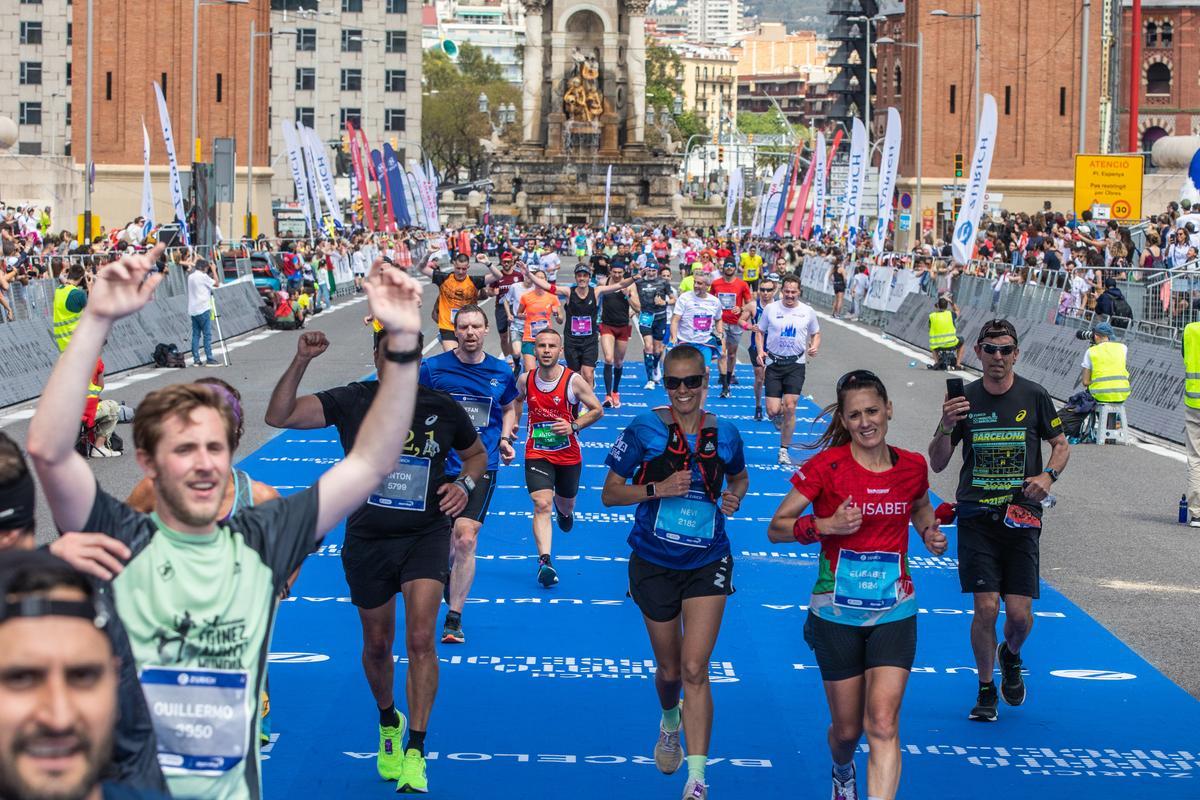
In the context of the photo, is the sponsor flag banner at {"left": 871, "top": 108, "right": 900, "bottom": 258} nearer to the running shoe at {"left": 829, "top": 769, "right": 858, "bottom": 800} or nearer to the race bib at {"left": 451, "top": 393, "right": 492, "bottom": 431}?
the race bib at {"left": 451, "top": 393, "right": 492, "bottom": 431}

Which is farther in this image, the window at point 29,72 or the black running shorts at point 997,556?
the window at point 29,72

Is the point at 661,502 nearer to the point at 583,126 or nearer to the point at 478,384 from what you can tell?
the point at 478,384

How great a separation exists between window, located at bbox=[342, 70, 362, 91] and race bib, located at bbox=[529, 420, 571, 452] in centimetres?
10858

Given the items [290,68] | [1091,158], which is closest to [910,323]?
[1091,158]

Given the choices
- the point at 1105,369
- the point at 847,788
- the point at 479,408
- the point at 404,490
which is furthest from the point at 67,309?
the point at 847,788

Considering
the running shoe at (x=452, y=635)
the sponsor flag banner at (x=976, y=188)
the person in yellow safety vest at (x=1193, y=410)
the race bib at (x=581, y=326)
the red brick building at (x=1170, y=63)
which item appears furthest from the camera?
the red brick building at (x=1170, y=63)

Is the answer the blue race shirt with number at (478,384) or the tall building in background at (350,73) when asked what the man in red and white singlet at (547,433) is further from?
the tall building in background at (350,73)

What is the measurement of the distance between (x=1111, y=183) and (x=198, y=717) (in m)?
33.5

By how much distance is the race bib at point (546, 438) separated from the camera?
13.2 meters

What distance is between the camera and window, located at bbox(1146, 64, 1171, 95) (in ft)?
357

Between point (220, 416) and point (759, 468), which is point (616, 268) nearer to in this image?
point (759, 468)

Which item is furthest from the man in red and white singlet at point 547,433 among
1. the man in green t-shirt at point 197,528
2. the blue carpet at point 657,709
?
the man in green t-shirt at point 197,528

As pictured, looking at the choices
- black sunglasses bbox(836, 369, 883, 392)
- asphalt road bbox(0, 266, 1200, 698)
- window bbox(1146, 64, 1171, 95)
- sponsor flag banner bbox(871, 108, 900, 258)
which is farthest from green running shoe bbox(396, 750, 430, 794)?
window bbox(1146, 64, 1171, 95)

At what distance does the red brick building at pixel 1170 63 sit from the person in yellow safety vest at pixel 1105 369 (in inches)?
3502
